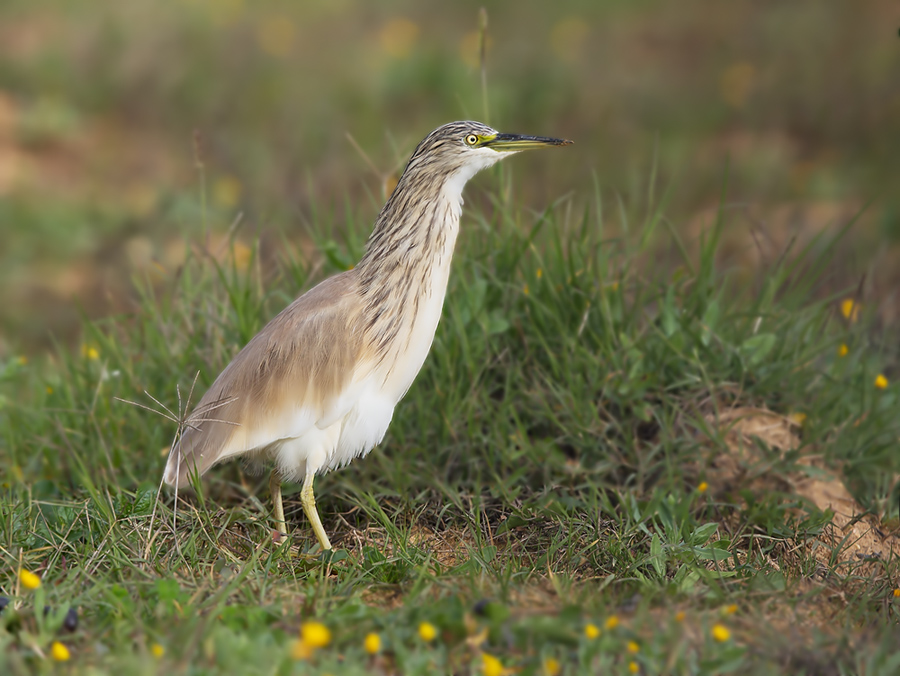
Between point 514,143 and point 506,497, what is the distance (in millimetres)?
1252

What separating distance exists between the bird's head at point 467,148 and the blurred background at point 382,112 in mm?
3627

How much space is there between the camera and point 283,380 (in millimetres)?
3355

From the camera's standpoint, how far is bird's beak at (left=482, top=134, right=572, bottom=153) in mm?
3264

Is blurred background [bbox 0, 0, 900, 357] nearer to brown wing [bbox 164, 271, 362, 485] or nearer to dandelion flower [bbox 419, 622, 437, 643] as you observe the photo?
brown wing [bbox 164, 271, 362, 485]

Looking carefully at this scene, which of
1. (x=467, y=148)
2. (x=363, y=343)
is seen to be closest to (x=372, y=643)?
(x=363, y=343)

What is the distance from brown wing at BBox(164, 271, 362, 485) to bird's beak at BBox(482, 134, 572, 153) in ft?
2.22

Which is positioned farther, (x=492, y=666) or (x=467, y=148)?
(x=467, y=148)

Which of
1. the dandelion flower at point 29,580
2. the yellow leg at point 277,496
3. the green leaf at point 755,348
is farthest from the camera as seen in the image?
the green leaf at point 755,348

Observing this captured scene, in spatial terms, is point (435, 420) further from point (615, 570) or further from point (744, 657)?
point (744, 657)

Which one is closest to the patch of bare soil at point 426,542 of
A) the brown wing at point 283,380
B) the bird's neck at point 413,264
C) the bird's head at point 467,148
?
the brown wing at point 283,380

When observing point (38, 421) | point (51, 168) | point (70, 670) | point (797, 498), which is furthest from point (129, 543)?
point (51, 168)

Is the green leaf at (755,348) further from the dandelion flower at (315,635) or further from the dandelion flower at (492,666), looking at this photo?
the dandelion flower at (315,635)

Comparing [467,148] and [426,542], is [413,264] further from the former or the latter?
[426,542]

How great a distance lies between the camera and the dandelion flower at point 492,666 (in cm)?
226
